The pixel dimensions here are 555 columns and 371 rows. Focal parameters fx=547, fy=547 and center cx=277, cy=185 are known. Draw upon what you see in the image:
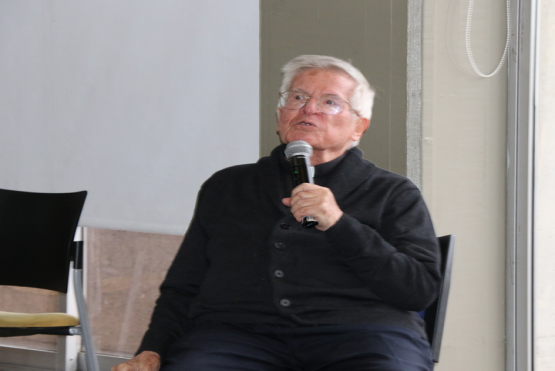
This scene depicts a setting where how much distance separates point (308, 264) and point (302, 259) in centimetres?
2

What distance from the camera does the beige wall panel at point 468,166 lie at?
1.89 m

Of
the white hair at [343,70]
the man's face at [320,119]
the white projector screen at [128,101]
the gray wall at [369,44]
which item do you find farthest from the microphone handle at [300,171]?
the white projector screen at [128,101]

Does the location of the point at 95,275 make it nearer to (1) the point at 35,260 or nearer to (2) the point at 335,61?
(1) the point at 35,260

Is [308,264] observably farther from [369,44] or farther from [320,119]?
[369,44]

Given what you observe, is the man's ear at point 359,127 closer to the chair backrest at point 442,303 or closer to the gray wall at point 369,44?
the gray wall at point 369,44

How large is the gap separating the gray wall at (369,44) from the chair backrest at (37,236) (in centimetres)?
97

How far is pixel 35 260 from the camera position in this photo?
210 centimetres

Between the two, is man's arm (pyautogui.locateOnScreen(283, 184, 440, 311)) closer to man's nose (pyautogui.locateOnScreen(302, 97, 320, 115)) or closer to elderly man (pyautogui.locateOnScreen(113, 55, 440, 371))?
elderly man (pyautogui.locateOnScreen(113, 55, 440, 371))

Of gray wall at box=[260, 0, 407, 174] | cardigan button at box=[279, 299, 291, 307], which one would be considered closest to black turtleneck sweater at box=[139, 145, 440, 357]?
cardigan button at box=[279, 299, 291, 307]

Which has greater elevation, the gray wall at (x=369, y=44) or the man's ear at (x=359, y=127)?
the gray wall at (x=369, y=44)

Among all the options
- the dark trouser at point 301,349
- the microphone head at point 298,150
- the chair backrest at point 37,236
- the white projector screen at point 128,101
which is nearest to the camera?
the dark trouser at point 301,349

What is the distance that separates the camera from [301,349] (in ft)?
4.35

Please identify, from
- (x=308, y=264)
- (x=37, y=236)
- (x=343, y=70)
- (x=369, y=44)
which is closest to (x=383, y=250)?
(x=308, y=264)

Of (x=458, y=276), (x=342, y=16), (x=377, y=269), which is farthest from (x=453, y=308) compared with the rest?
(x=342, y=16)
